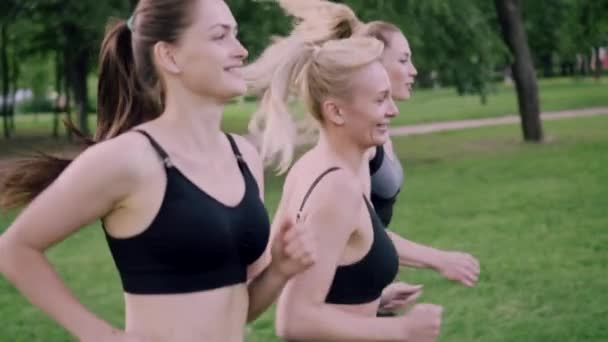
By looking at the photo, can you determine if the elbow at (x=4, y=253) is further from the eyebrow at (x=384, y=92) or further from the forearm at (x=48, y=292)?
the eyebrow at (x=384, y=92)

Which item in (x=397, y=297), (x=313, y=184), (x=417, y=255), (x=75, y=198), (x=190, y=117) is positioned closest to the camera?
(x=75, y=198)

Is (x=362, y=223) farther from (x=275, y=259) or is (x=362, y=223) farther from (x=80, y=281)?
(x=80, y=281)

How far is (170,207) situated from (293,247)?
316 mm

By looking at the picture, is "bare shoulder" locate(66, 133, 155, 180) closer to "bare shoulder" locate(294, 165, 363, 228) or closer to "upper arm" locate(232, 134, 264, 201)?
"upper arm" locate(232, 134, 264, 201)

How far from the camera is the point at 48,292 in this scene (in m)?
2.66

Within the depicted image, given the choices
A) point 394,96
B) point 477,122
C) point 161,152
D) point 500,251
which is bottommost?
point 477,122

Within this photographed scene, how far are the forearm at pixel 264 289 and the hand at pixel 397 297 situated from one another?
3.11ft

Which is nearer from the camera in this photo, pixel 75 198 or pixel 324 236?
pixel 75 198

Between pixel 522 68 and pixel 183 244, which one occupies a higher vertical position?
pixel 183 244

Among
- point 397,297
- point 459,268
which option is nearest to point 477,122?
point 459,268

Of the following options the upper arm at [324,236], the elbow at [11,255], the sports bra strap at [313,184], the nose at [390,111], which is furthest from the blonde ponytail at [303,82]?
the elbow at [11,255]

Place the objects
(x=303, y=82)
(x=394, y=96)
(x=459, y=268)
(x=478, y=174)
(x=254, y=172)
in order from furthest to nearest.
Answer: (x=478, y=174) → (x=394, y=96) → (x=459, y=268) → (x=303, y=82) → (x=254, y=172)

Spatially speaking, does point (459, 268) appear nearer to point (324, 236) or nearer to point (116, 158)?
point (324, 236)

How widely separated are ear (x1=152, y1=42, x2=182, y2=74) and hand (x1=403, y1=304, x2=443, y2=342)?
2.85ft
